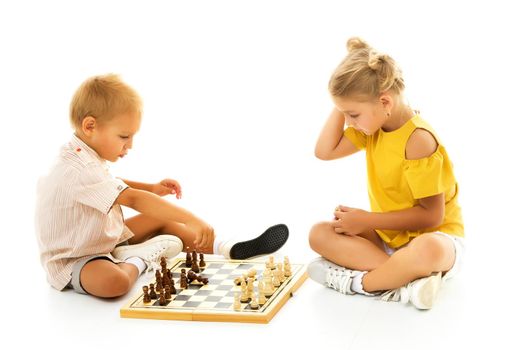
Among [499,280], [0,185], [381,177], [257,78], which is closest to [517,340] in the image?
[499,280]

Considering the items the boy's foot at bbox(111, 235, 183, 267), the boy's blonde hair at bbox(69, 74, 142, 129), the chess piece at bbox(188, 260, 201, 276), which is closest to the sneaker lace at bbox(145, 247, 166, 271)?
the boy's foot at bbox(111, 235, 183, 267)

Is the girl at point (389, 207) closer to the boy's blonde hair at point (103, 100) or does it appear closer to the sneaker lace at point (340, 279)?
the sneaker lace at point (340, 279)

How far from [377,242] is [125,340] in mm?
784

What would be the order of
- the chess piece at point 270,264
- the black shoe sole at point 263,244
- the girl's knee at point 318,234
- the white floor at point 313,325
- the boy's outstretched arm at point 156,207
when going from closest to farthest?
the white floor at point 313,325 → the boy's outstretched arm at point 156,207 → the girl's knee at point 318,234 → the chess piece at point 270,264 → the black shoe sole at point 263,244

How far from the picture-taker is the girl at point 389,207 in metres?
2.18

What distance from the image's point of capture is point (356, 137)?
2400 mm

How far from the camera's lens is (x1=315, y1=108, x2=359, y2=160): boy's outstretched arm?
2.41 m

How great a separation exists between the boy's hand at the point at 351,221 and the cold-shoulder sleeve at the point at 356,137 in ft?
0.68

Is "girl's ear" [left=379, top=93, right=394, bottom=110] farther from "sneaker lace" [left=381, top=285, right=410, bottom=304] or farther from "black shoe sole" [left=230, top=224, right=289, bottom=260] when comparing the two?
"black shoe sole" [left=230, top=224, right=289, bottom=260]

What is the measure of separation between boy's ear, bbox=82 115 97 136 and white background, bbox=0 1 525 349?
0.68 m

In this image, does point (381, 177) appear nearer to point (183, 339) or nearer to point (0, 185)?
point (183, 339)

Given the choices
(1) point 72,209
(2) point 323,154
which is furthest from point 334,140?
(1) point 72,209

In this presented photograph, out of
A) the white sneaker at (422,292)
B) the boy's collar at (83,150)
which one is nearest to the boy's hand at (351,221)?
the white sneaker at (422,292)

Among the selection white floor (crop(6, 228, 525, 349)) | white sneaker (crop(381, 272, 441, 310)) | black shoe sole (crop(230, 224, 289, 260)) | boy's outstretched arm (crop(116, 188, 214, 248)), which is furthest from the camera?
black shoe sole (crop(230, 224, 289, 260))
